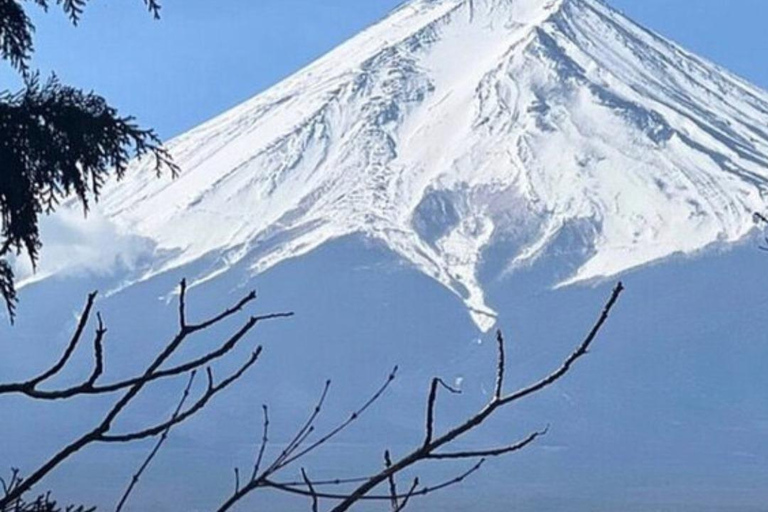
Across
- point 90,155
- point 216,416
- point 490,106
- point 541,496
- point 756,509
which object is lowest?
point 90,155

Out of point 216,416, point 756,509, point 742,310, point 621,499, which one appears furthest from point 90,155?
point 742,310

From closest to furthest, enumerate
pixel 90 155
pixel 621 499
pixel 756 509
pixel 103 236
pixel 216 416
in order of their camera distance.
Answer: pixel 90 155 < pixel 756 509 < pixel 621 499 < pixel 216 416 < pixel 103 236

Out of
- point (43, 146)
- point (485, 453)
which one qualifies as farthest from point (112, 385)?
point (43, 146)

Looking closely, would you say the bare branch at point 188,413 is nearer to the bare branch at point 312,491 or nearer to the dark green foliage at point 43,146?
the bare branch at point 312,491

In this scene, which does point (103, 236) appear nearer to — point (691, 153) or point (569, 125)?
point (569, 125)

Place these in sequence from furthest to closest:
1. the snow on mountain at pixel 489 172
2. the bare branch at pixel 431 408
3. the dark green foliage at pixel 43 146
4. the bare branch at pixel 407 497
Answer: the snow on mountain at pixel 489 172 < the dark green foliage at pixel 43 146 < the bare branch at pixel 407 497 < the bare branch at pixel 431 408

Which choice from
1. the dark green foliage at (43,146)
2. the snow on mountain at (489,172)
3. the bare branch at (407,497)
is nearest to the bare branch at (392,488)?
the bare branch at (407,497)
